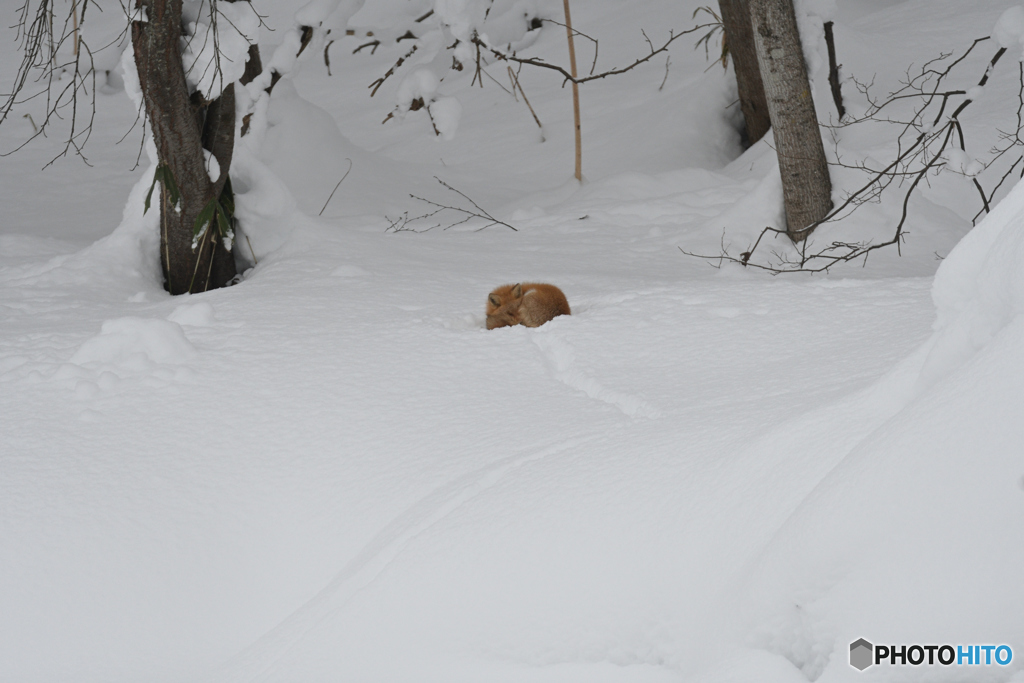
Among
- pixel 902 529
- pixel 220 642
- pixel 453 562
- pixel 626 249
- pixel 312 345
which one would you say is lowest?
pixel 220 642

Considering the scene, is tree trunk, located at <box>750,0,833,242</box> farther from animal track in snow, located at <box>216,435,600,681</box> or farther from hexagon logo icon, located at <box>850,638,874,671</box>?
hexagon logo icon, located at <box>850,638,874,671</box>

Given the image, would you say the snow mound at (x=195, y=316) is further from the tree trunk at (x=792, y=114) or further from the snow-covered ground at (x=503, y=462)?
the tree trunk at (x=792, y=114)

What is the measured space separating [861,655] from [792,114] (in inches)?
154

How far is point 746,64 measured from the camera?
705 cm

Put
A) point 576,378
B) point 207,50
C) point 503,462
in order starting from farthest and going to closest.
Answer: point 207,50, point 576,378, point 503,462

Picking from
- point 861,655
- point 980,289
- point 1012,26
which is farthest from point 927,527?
point 1012,26

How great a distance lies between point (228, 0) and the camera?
4.21 metres

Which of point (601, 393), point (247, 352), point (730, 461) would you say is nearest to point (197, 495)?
point (247, 352)

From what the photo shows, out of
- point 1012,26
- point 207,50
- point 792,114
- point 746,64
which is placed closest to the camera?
point 1012,26

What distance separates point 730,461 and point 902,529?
49 centimetres

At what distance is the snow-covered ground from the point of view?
1239 millimetres

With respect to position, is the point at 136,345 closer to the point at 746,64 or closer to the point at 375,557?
the point at 375,557

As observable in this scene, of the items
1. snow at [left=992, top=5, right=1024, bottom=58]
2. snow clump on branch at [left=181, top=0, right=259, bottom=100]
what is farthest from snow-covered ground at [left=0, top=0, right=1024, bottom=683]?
snow at [left=992, top=5, right=1024, bottom=58]

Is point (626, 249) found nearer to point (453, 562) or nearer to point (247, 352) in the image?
point (247, 352)
